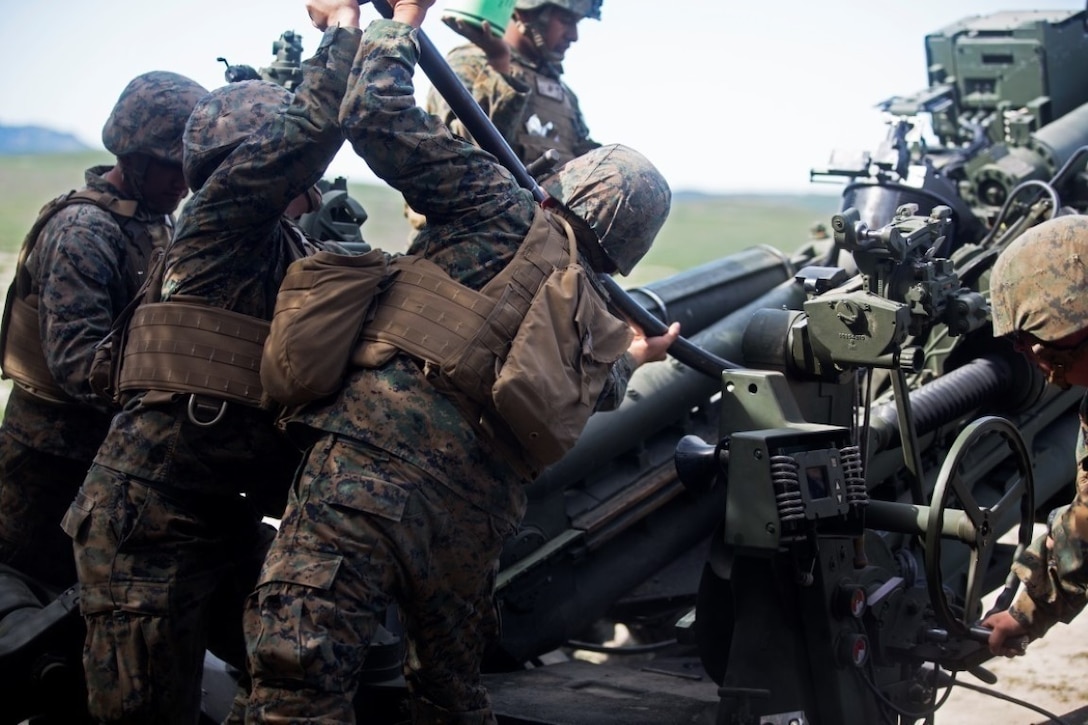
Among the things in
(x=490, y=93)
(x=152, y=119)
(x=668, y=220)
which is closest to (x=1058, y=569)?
(x=152, y=119)

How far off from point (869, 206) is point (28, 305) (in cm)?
324

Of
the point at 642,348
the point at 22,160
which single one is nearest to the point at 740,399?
the point at 642,348

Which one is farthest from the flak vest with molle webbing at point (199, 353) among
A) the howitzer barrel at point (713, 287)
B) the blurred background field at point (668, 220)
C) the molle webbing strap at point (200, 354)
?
the blurred background field at point (668, 220)

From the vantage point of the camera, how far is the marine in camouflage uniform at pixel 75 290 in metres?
3.90

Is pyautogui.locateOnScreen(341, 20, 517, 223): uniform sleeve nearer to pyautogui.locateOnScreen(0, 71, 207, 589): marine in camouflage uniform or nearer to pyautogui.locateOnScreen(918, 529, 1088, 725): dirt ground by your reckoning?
pyautogui.locateOnScreen(0, 71, 207, 589): marine in camouflage uniform

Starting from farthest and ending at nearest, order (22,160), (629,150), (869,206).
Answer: (22,160) < (869,206) < (629,150)

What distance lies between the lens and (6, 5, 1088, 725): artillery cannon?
3.63 meters

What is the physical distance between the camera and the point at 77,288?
12.8ft

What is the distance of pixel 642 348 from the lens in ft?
12.4

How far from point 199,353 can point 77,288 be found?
78cm

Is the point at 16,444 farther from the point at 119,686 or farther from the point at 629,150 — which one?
the point at 629,150

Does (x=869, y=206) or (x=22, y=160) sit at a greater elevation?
(x=869, y=206)

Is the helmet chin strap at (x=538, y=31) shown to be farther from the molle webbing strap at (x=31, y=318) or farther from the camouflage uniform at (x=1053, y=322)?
the camouflage uniform at (x=1053, y=322)

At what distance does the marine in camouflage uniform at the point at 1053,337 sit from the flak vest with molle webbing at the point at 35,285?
2.41 m
